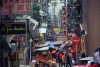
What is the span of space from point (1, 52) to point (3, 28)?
2667 millimetres

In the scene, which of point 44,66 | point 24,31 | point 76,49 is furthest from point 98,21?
point 24,31

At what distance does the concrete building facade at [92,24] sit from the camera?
30062mm

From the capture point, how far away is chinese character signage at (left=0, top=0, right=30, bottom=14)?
15.9 meters

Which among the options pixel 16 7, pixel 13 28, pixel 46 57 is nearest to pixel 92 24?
pixel 46 57

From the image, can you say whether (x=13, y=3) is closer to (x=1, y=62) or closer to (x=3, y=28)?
(x=3, y=28)

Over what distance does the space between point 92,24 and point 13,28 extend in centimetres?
1664

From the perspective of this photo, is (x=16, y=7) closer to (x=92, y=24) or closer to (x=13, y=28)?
(x=13, y=28)

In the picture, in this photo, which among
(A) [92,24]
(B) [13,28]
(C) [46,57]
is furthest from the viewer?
(A) [92,24]

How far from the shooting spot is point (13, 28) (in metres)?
15.1

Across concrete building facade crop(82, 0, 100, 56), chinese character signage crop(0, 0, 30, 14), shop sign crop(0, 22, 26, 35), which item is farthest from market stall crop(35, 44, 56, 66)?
shop sign crop(0, 22, 26, 35)

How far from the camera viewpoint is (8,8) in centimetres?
1594

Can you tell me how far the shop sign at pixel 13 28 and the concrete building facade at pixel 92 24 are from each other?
16152mm

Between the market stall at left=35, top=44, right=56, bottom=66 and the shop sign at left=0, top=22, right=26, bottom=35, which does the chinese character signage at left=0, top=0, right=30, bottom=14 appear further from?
the market stall at left=35, top=44, right=56, bottom=66

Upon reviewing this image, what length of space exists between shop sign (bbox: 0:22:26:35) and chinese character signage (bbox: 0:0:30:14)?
106cm
